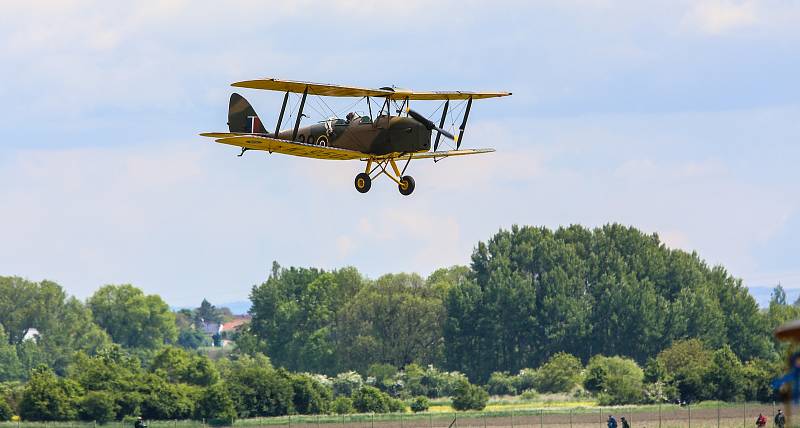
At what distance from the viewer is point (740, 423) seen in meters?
79.1

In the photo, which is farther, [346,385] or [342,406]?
[346,385]

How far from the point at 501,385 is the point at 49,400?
4985 cm

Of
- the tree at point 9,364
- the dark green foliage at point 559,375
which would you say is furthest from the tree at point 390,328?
the tree at point 9,364

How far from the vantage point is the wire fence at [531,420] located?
271 feet

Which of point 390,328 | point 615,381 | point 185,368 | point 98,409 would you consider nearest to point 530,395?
point 615,381

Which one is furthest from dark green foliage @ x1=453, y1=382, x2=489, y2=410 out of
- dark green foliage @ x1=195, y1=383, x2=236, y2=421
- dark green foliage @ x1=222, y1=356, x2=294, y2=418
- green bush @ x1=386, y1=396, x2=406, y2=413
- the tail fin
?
the tail fin

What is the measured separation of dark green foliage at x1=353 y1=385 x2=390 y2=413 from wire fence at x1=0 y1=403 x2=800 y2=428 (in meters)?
2.08

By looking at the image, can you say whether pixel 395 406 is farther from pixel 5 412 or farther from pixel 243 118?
pixel 243 118

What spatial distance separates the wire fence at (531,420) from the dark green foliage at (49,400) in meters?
1.08

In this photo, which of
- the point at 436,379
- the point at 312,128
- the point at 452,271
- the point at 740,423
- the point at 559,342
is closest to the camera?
the point at 312,128

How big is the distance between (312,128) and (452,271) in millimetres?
131563

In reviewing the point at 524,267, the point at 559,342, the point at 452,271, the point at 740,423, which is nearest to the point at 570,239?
the point at 524,267

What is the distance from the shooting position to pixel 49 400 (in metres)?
88.4

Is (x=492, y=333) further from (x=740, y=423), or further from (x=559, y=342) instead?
(x=740, y=423)
